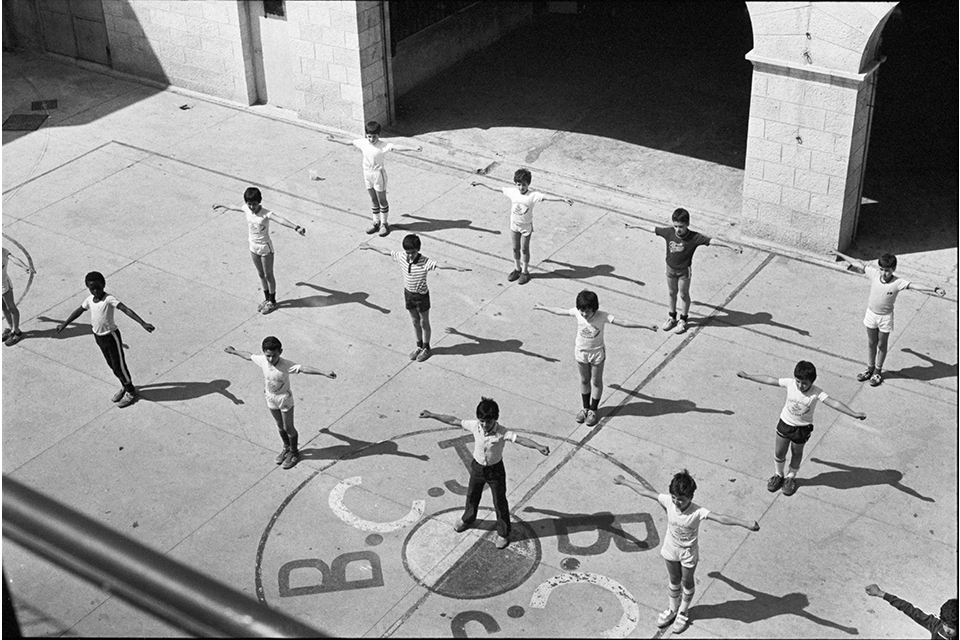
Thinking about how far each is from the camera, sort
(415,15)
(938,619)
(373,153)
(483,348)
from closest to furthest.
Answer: (938,619), (483,348), (373,153), (415,15)

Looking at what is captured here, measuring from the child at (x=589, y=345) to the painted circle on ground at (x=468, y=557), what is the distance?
6.44 ft

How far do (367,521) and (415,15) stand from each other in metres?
13.4

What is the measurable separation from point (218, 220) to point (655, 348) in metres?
7.66

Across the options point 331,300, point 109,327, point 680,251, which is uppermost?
point 680,251

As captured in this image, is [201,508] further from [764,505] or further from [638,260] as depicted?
[638,260]

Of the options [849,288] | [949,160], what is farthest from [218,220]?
[949,160]

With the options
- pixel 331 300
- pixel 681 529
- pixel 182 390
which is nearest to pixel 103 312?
pixel 182 390

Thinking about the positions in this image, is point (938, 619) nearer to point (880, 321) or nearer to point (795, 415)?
point (795, 415)

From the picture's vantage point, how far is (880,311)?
540 inches

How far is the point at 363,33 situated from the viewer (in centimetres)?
2056

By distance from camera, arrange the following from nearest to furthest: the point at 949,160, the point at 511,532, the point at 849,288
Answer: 1. the point at 511,532
2. the point at 849,288
3. the point at 949,160

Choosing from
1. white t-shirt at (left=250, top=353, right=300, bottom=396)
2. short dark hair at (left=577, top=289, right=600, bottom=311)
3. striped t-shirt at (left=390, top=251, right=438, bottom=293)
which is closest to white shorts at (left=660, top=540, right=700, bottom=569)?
short dark hair at (left=577, top=289, right=600, bottom=311)

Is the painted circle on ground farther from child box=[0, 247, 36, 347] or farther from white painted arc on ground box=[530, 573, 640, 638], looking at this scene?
child box=[0, 247, 36, 347]

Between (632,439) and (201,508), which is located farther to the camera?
(632,439)
